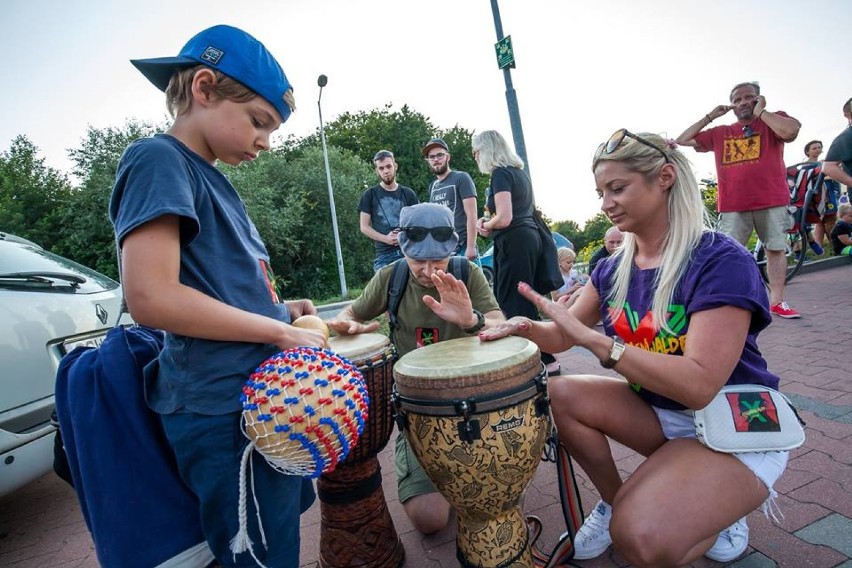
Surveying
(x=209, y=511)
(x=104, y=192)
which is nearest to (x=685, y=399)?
(x=209, y=511)

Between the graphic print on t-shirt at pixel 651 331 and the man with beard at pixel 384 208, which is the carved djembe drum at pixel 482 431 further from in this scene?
the man with beard at pixel 384 208

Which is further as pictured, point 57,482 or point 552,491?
point 57,482

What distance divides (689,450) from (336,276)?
18688 mm

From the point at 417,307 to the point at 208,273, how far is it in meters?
1.55

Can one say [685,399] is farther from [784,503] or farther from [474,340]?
[784,503]

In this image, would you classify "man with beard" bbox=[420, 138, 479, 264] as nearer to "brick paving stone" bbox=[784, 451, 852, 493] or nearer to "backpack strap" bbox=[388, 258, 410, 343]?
"backpack strap" bbox=[388, 258, 410, 343]

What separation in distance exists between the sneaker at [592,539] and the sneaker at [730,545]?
373 mm

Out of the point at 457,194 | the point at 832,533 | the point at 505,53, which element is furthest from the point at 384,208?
the point at 832,533

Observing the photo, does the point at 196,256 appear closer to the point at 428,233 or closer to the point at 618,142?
the point at 428,233

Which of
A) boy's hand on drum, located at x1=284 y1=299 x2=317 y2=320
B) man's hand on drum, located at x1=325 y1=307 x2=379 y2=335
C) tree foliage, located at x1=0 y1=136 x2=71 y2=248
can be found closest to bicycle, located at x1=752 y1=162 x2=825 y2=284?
man's hand on drum, located at x1=325 y1=307 x2=379 y2=335

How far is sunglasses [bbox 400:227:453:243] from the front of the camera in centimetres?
256

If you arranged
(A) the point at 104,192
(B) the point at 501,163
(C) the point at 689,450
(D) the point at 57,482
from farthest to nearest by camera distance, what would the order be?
1. (A) the point at 104,192
2. (B) the point at 501,163
3. (D) the point at 57,482
4. (C) the point at 689,450

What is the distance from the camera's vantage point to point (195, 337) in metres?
1.18

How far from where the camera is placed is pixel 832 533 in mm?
1831
